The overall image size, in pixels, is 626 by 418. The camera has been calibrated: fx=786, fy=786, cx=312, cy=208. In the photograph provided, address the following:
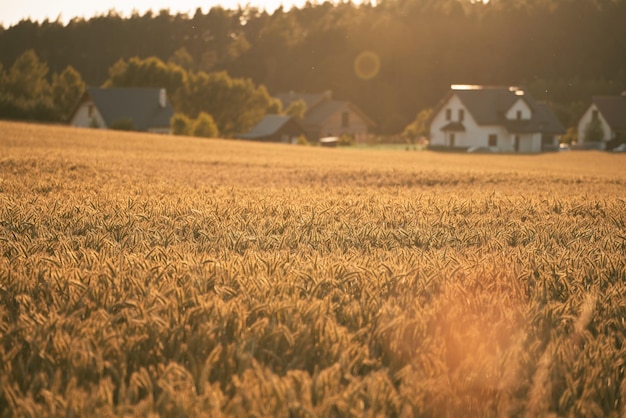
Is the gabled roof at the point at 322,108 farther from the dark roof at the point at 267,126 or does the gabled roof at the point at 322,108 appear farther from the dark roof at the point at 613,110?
the dark roof at the point at 613,110

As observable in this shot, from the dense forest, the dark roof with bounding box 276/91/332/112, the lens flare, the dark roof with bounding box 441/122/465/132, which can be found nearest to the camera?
the dark roof with bounding box 441/122/465/132

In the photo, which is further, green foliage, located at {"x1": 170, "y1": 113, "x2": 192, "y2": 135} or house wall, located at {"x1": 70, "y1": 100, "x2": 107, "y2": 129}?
house wall, located at {"x1": 70, "y1": 100, "x2": 107, "y2": 129}

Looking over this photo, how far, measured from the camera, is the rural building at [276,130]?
9012 cm

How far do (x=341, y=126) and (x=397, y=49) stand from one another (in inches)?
727

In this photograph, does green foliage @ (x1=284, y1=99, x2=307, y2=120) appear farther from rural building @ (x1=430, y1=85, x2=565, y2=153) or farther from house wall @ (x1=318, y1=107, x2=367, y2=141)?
rural building @ (x1=430, y1=85, x2=565, y2=153)

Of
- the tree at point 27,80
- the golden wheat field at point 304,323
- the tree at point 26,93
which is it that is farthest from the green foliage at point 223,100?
the golden wheat field at point 304,323

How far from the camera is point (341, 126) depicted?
11038 centimetres

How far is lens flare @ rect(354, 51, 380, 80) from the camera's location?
121 meters

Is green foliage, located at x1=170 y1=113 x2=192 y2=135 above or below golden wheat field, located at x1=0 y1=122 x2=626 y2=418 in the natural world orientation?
above

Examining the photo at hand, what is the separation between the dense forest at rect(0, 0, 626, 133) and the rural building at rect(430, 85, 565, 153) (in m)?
19.1

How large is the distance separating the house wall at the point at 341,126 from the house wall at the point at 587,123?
3036cm

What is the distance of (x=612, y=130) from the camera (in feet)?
286

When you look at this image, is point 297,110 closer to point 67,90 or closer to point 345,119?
point 345,119

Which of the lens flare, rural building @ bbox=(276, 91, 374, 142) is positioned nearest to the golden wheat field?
rural building @ bbox=(276, 91, 374, 142)
